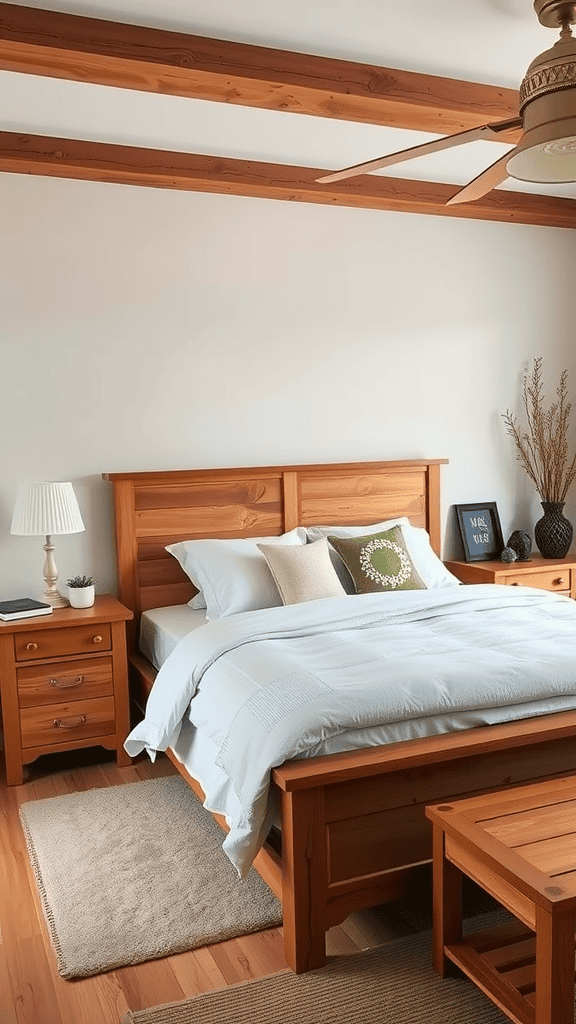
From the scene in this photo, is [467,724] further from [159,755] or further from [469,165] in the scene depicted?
[469,165]

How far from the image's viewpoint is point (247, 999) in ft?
6.94

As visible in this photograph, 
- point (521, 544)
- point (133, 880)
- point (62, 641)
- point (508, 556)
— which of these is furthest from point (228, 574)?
point (521, 544)

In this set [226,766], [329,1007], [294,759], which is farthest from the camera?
[226,766]

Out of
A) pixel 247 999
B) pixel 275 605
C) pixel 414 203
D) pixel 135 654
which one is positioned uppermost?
pixel 414 203

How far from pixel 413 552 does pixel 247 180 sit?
1.91 m

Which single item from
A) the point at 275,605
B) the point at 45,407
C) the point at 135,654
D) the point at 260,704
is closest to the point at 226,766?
the point at 260,704

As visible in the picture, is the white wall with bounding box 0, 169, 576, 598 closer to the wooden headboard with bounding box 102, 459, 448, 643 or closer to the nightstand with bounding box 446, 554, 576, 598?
the wooden headboard with bounding box 102, 459, 448, 643

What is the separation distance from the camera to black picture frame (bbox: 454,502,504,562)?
188 inches

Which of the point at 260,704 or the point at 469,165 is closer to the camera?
the point at 260,704

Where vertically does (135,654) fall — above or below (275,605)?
below

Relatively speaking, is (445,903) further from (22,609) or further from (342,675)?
(22,609)

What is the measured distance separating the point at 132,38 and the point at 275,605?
7.18 ft

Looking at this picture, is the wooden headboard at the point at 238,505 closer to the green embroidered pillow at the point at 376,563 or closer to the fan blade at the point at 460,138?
the green embroidered pillow at the point at 376,563

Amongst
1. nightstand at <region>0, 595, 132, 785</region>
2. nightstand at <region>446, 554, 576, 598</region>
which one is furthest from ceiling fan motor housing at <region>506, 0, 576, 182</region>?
nightstand at <region>446, 554, 576, 598</region>
